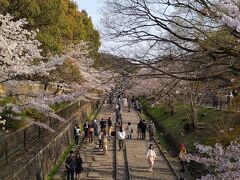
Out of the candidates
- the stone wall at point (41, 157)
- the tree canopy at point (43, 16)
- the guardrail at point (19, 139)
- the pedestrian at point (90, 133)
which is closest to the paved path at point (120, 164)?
the pedestrian at point (90, 133)

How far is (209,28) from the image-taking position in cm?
1050

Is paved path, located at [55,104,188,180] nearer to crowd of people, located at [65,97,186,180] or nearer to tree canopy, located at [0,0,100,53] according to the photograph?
crowd of people, located at [65,97,186,180]

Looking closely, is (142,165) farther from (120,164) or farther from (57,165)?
(57,165)

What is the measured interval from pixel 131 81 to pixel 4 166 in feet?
21.0

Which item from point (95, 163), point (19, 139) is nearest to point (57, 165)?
point (95, 163)

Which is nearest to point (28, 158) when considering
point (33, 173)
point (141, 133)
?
point (33, 173)

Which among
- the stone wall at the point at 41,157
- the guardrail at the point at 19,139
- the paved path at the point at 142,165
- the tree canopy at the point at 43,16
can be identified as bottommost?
the paved path at the point at 142,165

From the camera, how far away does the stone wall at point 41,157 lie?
13601mm

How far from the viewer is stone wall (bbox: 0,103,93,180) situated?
1360 centimetres

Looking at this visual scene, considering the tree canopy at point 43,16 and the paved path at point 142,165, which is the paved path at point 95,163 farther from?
the tree canopy at point 43,16

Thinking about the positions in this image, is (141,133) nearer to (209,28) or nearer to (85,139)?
(85,139)

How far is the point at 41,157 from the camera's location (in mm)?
17375

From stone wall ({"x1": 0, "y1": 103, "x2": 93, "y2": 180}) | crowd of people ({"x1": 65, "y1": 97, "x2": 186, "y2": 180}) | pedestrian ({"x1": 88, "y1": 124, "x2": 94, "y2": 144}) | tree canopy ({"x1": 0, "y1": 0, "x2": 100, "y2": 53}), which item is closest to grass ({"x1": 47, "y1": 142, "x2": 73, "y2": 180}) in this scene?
stone wall ({"x1": 0, "y1": 103, "x2": 93, "y2": 180})

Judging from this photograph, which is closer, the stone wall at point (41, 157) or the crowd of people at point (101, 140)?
the stone wall at point (41, 157)
